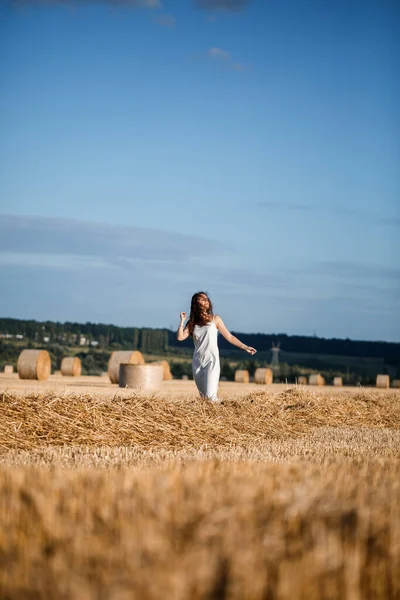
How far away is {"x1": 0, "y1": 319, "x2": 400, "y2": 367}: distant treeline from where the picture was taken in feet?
189

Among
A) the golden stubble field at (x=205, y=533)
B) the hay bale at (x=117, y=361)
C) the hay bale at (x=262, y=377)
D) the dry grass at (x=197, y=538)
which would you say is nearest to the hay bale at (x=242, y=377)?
the hay bale at (x=262, y=377)

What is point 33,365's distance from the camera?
27.0m

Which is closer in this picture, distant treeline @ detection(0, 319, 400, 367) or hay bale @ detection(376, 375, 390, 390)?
hay bale @ detection(376, 375, 390, 390)

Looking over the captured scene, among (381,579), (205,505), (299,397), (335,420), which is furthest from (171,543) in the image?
(299,397)

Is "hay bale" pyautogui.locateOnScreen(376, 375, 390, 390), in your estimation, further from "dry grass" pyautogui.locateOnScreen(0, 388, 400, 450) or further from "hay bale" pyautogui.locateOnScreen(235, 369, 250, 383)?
"dry grass" pyautogui.locateOnScreen(0, 388, 400, 450)

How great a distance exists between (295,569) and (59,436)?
19.2ft

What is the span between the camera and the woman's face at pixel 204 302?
1195cm

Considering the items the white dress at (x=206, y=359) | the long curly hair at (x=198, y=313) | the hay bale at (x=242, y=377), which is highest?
the long curly hair at (x=198, y=313)

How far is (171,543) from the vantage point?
2852 mm

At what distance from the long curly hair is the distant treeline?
44307 millimetres

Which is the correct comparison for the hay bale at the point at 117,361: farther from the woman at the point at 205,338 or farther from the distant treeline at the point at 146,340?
the distant treeline at the point at 146,340

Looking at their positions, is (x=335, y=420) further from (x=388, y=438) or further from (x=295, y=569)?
(x=295, y=569)

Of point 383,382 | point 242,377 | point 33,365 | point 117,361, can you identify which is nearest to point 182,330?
point 117,361

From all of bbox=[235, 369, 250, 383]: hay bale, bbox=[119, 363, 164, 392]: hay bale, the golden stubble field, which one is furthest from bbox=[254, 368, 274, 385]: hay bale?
the golden stubble field
